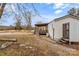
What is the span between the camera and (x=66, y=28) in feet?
8.79

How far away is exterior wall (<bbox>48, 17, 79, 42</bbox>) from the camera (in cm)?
267

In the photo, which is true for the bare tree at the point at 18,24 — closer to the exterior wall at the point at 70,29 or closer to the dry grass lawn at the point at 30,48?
the dry grass lawn at the point at 30,48

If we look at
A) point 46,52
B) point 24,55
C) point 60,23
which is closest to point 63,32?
point 60,23

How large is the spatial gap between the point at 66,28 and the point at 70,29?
4 centimetres

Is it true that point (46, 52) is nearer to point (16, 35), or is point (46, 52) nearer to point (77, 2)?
point (16, 35)

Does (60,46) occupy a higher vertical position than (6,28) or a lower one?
lower

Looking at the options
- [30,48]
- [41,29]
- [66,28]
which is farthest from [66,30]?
[30,48]

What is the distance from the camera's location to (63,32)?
8.82 ft

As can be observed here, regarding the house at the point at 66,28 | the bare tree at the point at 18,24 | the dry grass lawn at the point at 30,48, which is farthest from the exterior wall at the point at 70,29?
the bare tree at the point at 18,24

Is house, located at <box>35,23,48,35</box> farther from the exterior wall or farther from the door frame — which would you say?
the door frame

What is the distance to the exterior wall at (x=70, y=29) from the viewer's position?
2.67 m

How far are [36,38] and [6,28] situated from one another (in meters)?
0.32

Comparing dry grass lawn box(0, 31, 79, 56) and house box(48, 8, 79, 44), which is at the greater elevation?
house box(48, 8, 79, 44)

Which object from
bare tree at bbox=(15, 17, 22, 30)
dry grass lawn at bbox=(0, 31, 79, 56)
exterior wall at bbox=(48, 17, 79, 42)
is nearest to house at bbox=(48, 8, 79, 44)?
exterior wall at bbox=(48, 17, 79, 42)
